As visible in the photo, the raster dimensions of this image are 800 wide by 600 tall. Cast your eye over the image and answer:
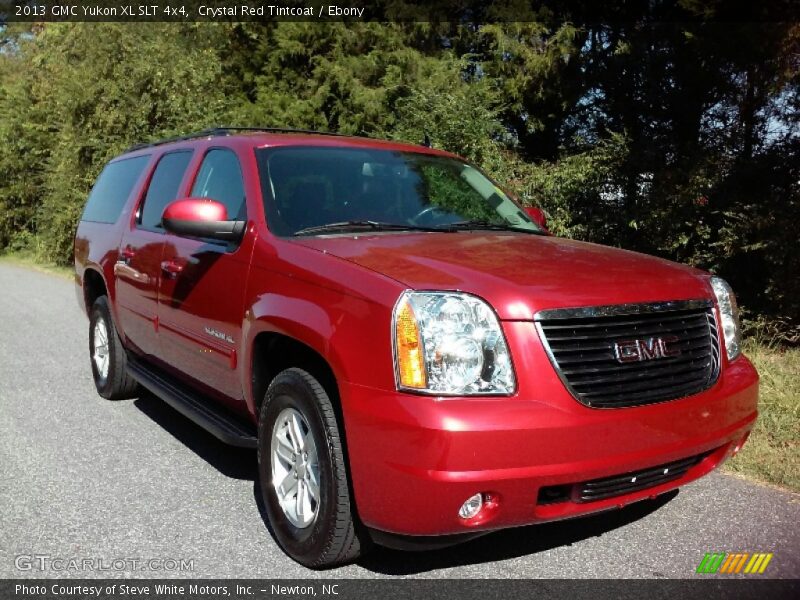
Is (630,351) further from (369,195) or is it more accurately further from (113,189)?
(113,189)

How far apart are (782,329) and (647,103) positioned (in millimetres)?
5770

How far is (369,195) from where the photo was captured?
4.15 meters

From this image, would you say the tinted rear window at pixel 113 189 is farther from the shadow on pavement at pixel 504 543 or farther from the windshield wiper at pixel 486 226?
the windshield wiper at pixel 486 226

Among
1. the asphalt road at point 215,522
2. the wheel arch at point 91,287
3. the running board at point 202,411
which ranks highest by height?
the wheel arch at point 91,287

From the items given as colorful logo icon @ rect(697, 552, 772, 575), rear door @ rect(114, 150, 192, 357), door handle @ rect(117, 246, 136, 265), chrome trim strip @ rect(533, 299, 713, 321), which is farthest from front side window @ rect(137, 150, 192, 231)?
colorful logo icon @ rect(697, 552, 772, 575)

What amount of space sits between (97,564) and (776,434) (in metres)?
4.06

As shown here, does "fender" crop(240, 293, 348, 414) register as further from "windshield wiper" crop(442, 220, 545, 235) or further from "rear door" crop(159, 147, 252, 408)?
"windshield wiper" crop(442, 220, 545, 235)

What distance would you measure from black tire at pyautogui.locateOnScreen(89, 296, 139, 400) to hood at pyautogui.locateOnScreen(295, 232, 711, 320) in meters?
2.93

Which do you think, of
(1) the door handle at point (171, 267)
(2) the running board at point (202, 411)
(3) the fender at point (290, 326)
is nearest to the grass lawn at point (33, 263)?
(2) the running board at point (202, 411)

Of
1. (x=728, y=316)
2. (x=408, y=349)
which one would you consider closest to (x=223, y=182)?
(x=408, y=349)

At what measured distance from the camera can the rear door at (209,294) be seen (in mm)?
3877

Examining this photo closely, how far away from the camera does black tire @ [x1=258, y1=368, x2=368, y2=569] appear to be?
9.95 ft

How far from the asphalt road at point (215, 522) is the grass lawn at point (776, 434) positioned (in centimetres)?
18

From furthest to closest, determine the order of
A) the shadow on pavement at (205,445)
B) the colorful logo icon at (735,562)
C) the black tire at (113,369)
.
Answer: the black tire at (113,369) → the shadow on pavement at (205,445) → the colorful logo icon at (735,562)
